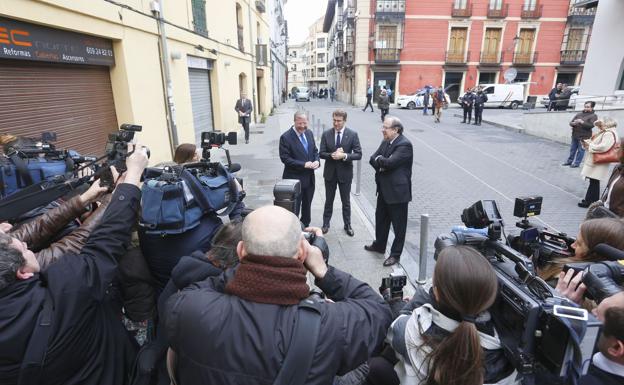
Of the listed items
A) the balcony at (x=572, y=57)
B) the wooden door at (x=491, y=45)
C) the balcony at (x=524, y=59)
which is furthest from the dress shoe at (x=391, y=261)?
the balcony at (x=572, y=57)

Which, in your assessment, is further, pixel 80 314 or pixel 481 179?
pixel 481 179

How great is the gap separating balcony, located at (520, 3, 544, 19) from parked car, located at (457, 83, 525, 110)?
30.2 ft

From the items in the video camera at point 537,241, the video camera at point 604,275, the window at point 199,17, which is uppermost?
the window at point 199,17

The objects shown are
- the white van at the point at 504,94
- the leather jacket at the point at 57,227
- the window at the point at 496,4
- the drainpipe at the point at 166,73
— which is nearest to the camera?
the leather jacket at the point at 57,227

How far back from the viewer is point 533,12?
1280 inches

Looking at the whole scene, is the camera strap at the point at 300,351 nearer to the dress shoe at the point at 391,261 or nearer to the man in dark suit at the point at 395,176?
the man in dark suit at the point at 395,176

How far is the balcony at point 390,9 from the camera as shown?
108ft

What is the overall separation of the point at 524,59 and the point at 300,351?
40082 millimetres

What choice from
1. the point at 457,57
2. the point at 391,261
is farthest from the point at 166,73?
the point at 457,57

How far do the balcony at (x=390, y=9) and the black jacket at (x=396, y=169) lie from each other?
108ft

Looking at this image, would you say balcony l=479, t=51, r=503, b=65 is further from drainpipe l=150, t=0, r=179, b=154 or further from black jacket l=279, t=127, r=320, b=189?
black jacket l=279, t=127, r=320, b=189

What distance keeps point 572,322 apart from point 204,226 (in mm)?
2011

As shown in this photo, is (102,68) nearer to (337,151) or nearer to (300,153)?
(300,153)

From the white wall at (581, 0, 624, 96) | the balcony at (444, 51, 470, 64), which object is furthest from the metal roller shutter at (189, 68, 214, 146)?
the balcony at (444, 51, 470, 64)
